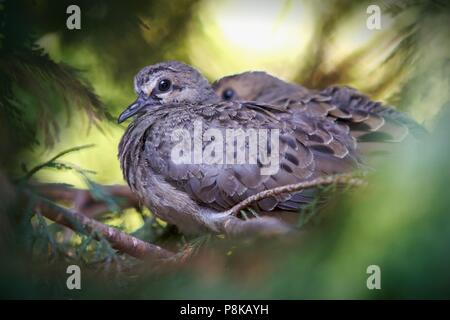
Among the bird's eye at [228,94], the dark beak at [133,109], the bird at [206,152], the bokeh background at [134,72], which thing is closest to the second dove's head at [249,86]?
the bird's eye at [228,94]

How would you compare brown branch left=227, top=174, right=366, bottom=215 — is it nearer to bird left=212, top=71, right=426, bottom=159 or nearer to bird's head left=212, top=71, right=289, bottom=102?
bird left=212, top=71, right=426, bottom=159

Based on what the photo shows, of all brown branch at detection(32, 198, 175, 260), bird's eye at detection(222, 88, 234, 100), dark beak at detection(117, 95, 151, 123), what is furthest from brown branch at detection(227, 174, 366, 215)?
bird's eye at detection(222, 88, 234, 100)

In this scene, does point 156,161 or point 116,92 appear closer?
point 156,161

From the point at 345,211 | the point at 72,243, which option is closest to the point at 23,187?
the point at 72,243

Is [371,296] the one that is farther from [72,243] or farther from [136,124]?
[136,124]

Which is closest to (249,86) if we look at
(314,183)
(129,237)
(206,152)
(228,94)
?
(228,94)

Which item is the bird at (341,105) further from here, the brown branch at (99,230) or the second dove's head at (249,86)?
the brown branch at (99,230)
